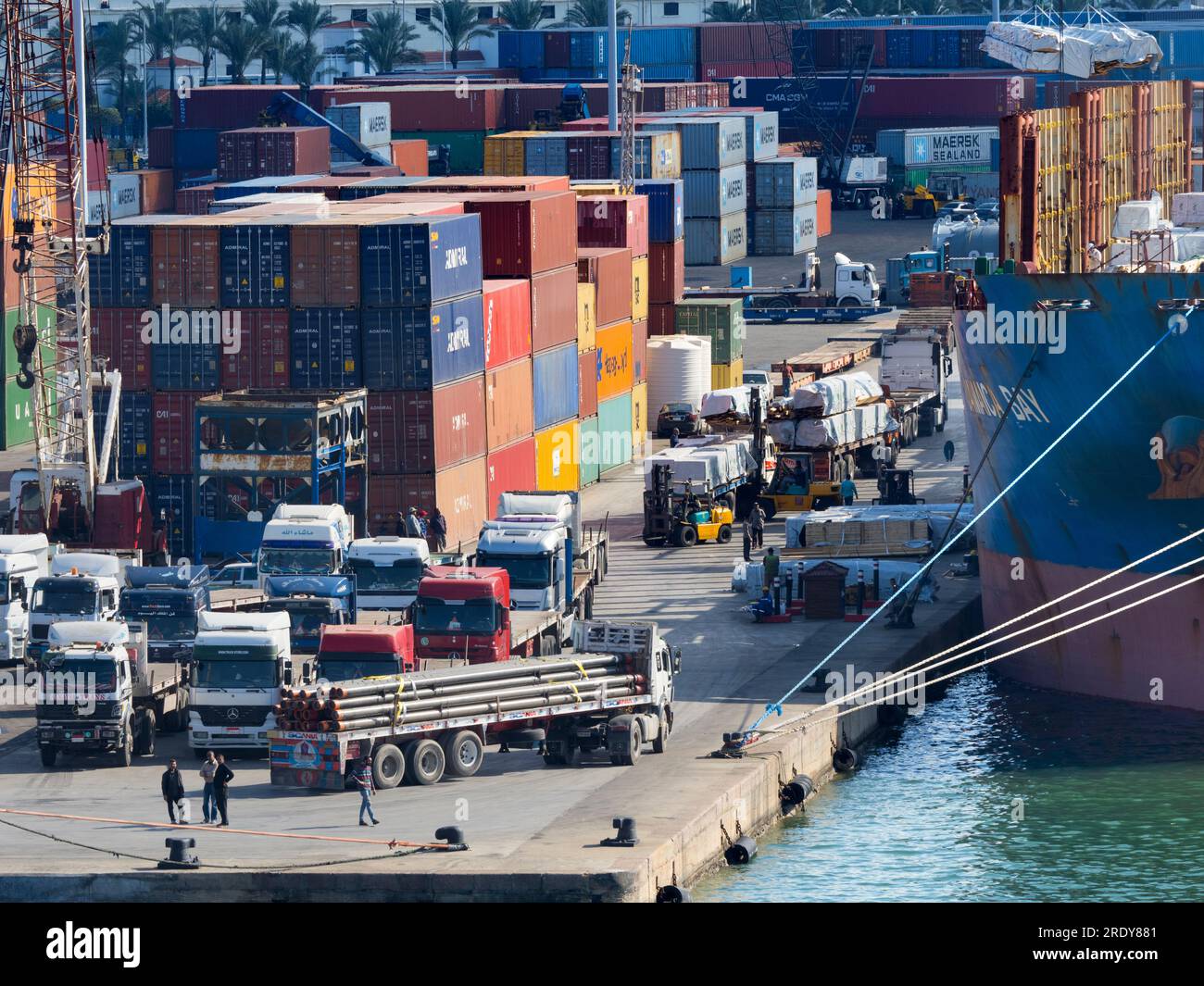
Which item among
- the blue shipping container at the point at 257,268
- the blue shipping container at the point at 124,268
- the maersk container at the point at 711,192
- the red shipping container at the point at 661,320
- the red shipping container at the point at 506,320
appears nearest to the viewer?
the blue shipping container at the point at 257,268

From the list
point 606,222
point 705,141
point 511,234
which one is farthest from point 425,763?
point 705,141

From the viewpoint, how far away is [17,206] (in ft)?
209

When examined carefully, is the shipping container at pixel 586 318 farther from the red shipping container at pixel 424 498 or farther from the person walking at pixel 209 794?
the person walking at pixel 209 794

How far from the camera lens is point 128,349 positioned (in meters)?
64.2

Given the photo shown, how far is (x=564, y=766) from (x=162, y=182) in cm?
10618

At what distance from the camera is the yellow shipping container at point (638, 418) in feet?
275

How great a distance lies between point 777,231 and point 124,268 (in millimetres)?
84575

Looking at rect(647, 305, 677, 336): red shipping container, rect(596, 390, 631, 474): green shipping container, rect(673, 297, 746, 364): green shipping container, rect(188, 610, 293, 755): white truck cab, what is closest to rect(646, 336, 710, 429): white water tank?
rect(673, 297, 746, 364): green shipping container

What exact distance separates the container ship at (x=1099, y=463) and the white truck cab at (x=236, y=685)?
17222mm

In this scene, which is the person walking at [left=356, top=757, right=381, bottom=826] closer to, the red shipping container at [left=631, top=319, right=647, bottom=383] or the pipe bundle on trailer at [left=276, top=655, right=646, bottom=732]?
the pipe bundle on trailer at [left=276, top=655, right=646, bottom=732]

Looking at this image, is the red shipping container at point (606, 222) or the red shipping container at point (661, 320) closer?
the red shipping container at point (606, 222)

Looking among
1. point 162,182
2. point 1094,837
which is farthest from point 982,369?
point 162,182

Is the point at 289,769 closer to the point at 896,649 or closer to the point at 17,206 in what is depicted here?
the point at 896,649

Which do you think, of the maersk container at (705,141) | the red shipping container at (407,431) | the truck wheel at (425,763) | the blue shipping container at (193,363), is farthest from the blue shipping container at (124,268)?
the maersk container at (705,141)
